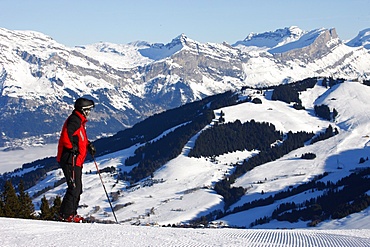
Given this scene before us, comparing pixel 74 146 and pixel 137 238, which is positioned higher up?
pixel 74 146

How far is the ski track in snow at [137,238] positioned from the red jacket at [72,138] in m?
2.04

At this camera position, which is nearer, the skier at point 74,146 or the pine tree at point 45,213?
the skier at point 74,146

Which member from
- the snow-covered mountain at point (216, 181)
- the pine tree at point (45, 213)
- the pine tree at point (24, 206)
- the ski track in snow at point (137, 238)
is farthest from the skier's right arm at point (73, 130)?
the snow-covered mountain at point (216, 181)

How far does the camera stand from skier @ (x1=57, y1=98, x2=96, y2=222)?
58.7 ft

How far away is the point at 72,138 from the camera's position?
1786 centimetres

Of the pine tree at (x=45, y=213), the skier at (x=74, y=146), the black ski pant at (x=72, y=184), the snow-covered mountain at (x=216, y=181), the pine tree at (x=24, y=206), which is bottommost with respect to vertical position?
the snow-covered mountain at (x=216, y=181)

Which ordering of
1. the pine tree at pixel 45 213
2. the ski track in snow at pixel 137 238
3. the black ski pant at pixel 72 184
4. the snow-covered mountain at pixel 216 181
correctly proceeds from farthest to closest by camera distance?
the snow-covered mountain at pixel 216 181, the pine tree at pixel 45 213, the black ski pant at pixel 72 184, the ski track in snow at pixel 137 238

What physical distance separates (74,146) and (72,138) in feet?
0.77

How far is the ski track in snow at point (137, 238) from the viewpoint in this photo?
15734 millimetres

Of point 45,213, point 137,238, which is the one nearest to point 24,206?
point 45,213

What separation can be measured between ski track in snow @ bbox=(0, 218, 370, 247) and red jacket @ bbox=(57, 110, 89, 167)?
204 centimetres

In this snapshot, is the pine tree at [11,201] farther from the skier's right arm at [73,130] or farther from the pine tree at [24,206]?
the skier's right arm at [73,130]

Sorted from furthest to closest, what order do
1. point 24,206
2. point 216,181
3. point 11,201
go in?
point 216,181, point 24,206, point 11,201

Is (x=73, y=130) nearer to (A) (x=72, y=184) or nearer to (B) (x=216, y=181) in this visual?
(A) (x=72, y=184)
